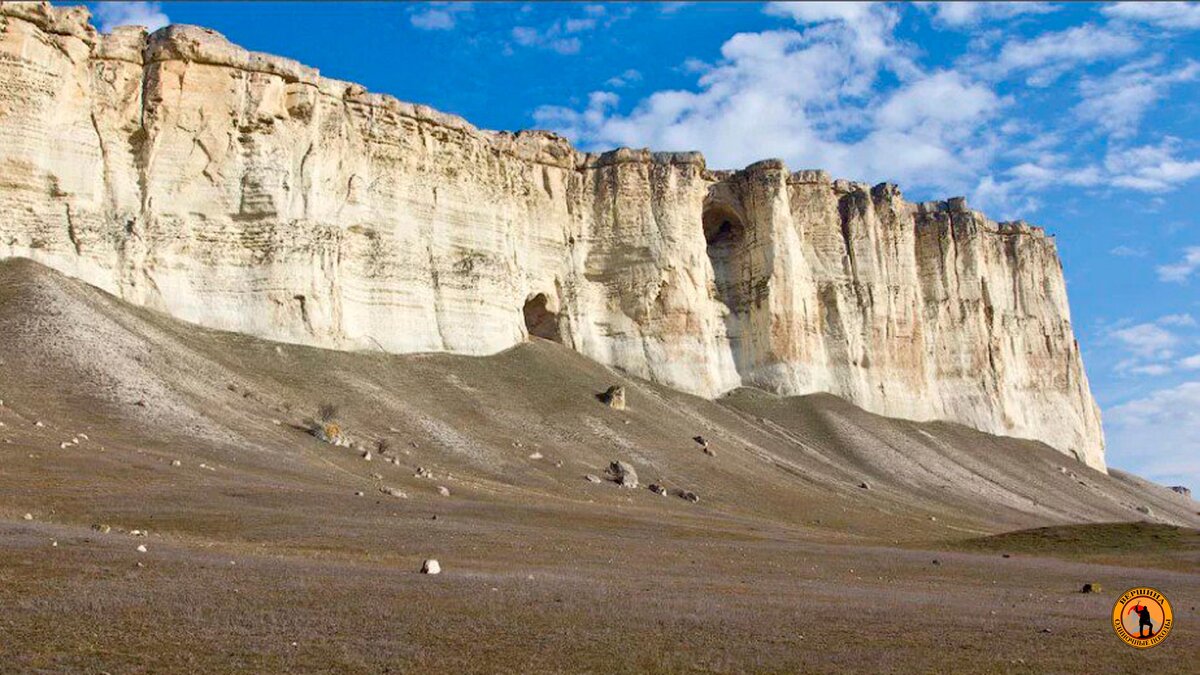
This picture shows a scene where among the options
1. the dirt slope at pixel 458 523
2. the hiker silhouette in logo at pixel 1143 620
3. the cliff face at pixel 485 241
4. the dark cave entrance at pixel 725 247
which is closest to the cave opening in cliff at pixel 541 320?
the cliff face at pixel 485 241

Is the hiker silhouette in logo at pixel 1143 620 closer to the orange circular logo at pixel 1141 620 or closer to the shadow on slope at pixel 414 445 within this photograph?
the orange circular logo at pixel 1141 620

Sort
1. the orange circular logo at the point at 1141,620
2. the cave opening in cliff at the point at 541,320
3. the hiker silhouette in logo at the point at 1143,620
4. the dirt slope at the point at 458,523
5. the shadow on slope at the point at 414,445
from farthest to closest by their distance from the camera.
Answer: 1. the cave opening in cliff at the point at 541,320
2. the shadow on slope at the point at 414,445
3. the hiker silhouette in logo at the point at 1143,620
4. the orange circular logo at the point at 1141,620
5. the dirt slope at the point at 458,523

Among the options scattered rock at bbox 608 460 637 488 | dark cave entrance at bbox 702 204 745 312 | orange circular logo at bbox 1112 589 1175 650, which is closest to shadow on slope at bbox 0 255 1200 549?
scattered rock at bbox 608 460 637 488

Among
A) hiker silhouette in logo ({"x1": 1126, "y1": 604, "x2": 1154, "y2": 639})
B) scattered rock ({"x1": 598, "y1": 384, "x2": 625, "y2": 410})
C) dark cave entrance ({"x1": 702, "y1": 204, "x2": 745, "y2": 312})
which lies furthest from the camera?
dark cave entrance ({"x1": 702, "y1": 204, "x2": 745, "y2": 312})

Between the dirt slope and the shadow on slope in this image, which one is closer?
the dirt slope

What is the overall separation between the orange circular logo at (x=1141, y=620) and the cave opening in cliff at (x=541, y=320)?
178ft

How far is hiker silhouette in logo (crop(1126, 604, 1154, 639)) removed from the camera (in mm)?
16125

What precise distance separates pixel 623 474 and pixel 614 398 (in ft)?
40.4

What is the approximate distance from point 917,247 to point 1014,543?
56222mm

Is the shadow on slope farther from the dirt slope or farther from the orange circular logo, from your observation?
the orange circular logo

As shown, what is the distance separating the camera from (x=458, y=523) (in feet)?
93.9

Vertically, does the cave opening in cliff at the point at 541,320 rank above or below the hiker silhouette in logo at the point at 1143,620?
above

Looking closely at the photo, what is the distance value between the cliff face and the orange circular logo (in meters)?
42.4

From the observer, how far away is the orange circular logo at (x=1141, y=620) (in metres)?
15.8
